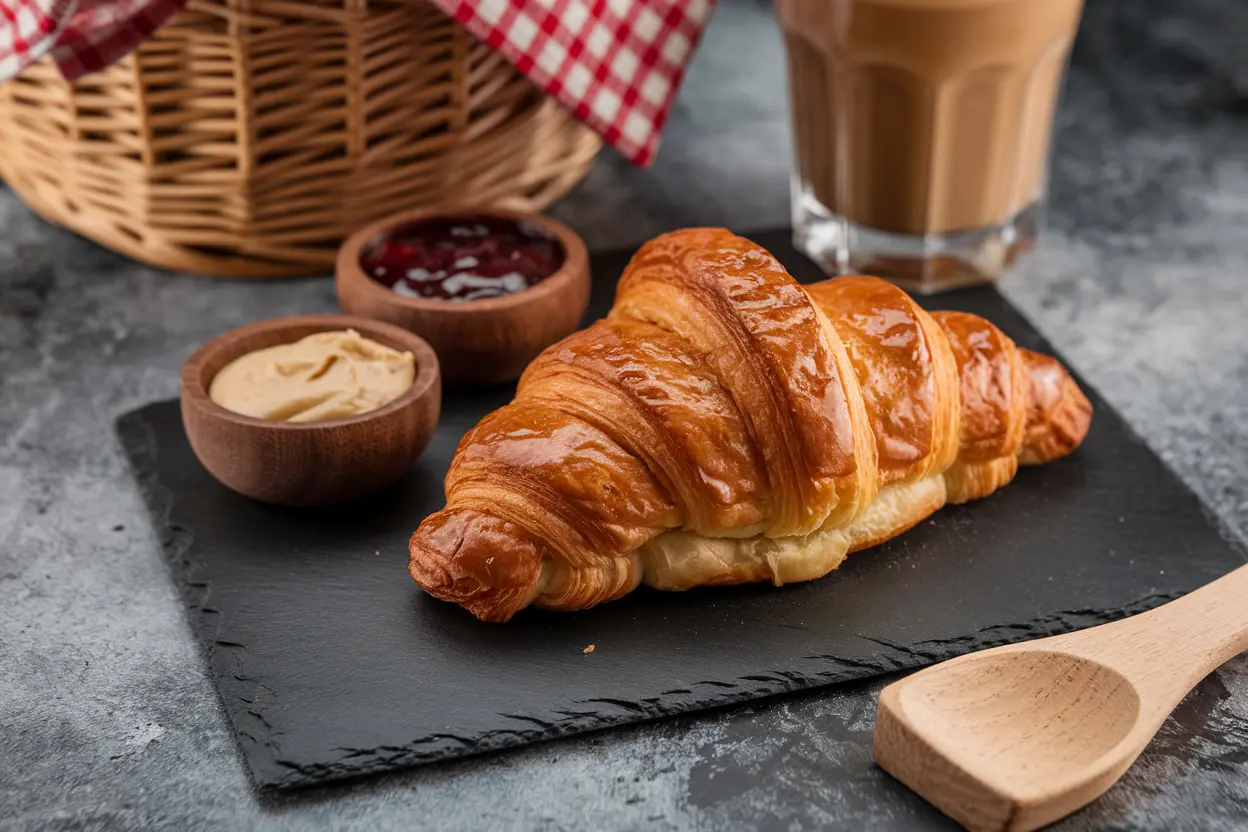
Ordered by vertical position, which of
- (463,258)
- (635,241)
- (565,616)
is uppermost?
(463,258)

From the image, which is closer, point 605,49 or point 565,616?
point 565,616

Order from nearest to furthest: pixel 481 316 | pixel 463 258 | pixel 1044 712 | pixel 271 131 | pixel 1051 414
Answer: pixel 1044 712
pixel 1051 414
pixel 481 316
pixel 463 258
pixel 271 131

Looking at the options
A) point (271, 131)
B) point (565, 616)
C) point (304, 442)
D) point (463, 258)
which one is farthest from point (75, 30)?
point (565, 616)

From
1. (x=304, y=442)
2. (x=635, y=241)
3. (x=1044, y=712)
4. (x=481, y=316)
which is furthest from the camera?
(x=635, y=241)

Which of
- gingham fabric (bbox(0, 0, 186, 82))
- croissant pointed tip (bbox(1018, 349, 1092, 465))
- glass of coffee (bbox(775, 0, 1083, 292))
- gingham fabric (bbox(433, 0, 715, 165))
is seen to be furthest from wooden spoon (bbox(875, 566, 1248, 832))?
gingham fabric (bbox(0, 0, 186, 82))

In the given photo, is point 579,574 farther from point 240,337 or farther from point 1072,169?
point 1072,169

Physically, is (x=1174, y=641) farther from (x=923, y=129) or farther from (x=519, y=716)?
(x=923, y=129)

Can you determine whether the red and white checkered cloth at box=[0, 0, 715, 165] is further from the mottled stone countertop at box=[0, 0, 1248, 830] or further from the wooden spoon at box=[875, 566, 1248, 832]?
the wooden spoon at box=[875, 566, 1248, 832]

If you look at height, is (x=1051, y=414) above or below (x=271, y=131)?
below
